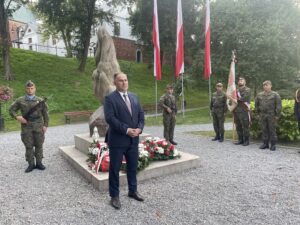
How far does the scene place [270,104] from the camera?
25.1 feet

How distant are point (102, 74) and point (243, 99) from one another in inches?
167

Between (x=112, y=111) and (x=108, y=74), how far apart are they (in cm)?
372

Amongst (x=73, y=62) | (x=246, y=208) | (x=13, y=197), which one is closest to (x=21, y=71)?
(x=73, y=62)

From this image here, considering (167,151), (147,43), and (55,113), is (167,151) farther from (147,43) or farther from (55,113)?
(147,43)

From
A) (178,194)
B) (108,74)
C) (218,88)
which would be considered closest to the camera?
(178,194)

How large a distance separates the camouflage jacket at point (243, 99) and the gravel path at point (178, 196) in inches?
72.8

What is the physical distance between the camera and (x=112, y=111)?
3.90 meters

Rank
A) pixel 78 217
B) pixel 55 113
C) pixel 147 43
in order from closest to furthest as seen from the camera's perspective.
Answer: pixel 78 217 < pixel 55 113 < pixel 147 43

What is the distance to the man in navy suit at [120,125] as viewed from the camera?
3888 mm

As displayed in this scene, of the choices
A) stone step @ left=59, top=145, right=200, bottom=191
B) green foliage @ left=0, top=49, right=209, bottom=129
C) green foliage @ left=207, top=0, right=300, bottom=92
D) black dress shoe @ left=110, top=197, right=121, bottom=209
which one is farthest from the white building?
black dress shoe @ left=110, top=197, right=121, bottom=209

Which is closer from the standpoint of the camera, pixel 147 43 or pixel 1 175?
pixel 1 175

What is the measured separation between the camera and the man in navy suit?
3.89 meters

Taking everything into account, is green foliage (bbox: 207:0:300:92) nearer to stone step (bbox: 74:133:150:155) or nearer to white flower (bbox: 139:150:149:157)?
stone step (bbox: 74:133:150:155)

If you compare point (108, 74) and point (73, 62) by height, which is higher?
point (73, 62)
